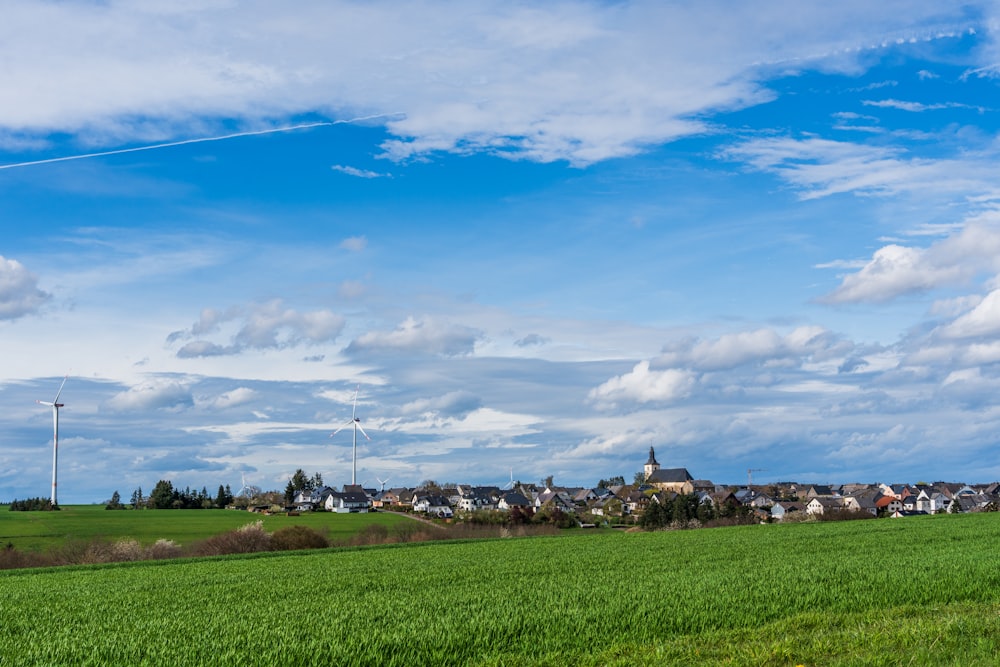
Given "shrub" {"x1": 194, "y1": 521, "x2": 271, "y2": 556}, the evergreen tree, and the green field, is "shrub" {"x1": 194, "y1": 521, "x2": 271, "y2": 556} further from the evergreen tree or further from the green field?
the evergreen tree

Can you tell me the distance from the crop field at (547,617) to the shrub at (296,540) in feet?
127

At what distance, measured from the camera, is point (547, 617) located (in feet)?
51.7

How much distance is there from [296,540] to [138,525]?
55481 mm

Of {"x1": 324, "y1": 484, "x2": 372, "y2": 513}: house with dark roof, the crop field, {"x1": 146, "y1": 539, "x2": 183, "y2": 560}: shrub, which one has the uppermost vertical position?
the crop field

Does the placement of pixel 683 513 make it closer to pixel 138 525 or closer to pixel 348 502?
pixel 138 525

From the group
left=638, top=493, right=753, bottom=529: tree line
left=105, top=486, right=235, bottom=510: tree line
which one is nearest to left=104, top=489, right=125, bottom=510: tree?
left=105, top=486, right=235, bottom=510: tree line

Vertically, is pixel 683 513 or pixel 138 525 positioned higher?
pixel 683 513

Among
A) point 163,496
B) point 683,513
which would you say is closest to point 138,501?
point 163,496

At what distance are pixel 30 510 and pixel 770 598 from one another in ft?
464

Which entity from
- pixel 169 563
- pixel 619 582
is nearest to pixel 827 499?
pixel 169 563

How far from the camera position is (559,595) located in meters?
19.0

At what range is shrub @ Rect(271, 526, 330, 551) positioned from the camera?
65.9m

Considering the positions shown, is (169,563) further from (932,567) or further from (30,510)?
(30,510)

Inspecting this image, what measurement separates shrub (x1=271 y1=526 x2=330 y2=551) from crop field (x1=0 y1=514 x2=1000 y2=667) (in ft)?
127
